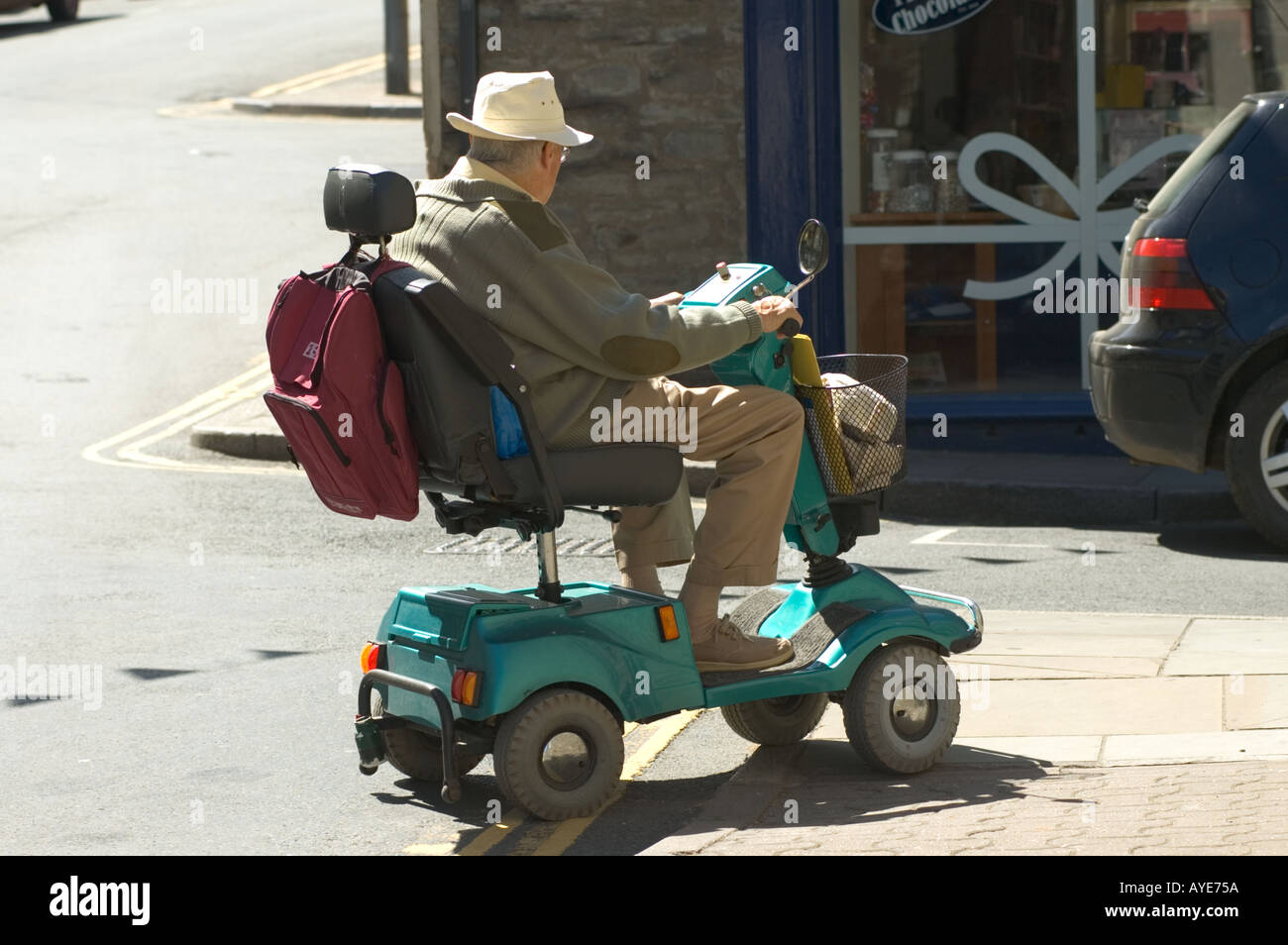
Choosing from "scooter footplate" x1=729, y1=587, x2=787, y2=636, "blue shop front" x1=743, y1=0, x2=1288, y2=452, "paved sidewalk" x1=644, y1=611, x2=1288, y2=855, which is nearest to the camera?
"paved sidewalk" x1=644, y1=611, x2=1288, y2=855

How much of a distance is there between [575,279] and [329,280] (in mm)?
633

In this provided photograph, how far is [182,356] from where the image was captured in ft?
46.2

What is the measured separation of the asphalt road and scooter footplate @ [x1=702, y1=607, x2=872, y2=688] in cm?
36

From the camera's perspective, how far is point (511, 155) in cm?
529

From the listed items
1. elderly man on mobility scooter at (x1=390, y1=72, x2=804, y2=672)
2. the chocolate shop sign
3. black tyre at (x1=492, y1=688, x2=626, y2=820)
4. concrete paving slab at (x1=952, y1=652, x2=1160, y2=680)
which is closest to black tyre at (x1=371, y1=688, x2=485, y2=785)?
black tyre at (x1=492, y1=688, x2=626, y2=820)

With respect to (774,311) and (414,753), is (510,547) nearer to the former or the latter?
(414,753)

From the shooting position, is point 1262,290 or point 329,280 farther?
point 1262,290

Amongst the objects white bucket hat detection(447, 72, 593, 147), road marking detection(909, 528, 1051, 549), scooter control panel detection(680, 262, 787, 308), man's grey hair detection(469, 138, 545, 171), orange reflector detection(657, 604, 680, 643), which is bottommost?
road marking detection(909, 528, 1051, 549)

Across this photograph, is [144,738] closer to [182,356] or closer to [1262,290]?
[1262,290]

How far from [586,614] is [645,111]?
703 centimetres

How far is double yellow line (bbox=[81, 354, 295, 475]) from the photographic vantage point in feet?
37.4

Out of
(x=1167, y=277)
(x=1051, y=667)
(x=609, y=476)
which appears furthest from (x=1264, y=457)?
A: (x=609, y=476)

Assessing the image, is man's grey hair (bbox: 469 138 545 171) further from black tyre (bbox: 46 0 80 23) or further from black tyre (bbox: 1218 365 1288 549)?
black tyre (bbox: 46 0 80 23)

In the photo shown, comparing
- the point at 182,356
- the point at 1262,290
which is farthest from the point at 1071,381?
the point at 182,356
